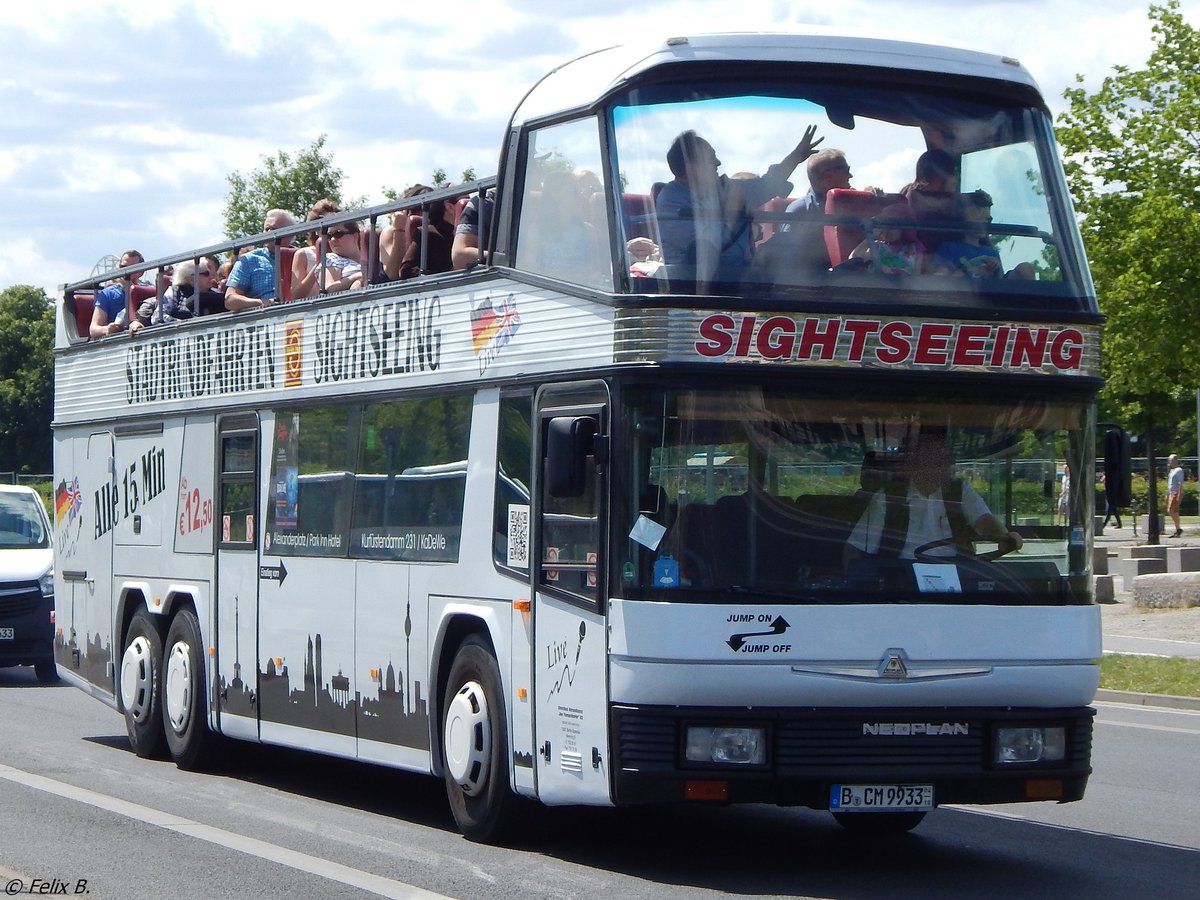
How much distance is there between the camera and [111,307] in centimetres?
1698

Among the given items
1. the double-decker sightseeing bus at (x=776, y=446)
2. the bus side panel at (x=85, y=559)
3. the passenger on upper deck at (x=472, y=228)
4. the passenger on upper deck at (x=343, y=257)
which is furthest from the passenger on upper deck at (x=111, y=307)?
the double-decker sightseeing bus at (x=776, y=446)

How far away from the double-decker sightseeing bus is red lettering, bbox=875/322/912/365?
16 millimetres

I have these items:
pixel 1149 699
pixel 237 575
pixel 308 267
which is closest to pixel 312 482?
pixel 237 575

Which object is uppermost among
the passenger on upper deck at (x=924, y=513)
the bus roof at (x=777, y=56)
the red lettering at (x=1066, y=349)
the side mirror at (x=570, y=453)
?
the bus roof at (x=777, y=56)

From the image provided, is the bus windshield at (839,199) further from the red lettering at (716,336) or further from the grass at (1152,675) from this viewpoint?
the grass at (1152,675)

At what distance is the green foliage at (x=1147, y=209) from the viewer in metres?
36.6

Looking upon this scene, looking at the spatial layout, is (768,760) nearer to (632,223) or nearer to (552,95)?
(632,223)

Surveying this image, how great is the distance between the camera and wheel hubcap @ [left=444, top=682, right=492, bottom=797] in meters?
10.4

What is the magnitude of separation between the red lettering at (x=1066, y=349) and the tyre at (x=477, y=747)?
10.6 ft

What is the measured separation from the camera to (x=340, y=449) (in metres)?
12.4

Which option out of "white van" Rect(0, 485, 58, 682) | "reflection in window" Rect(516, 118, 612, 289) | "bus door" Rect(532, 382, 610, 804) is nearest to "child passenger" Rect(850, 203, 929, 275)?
"reflection in window" Rect(516, 118, 612, 289)

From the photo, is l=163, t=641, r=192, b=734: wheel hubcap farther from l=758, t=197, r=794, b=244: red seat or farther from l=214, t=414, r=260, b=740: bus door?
l=758, t=197, r=794, b=244: red seat

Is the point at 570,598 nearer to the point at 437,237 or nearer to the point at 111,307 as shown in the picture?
the point at 437,237

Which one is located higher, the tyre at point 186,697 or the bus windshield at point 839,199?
the bus windshield at point 839,199
